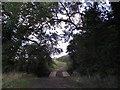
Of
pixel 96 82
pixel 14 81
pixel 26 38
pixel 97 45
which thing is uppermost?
pixel 26 38

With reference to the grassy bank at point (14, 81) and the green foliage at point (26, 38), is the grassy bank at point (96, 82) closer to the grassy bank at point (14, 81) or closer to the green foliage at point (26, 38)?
the grassy bank at point (14, 81)

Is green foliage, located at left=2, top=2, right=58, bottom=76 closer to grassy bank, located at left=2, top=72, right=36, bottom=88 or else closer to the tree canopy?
the tree canopy

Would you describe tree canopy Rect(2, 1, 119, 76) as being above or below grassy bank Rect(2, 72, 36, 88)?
above

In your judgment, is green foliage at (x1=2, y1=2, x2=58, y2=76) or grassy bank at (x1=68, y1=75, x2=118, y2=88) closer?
grassy bank at (x1=68, y1=75, x2=118, y2=88)

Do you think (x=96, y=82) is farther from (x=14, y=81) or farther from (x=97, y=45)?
(x=14, y=81)

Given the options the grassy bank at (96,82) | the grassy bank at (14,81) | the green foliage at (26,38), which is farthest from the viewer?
the green foliage at (26,38)

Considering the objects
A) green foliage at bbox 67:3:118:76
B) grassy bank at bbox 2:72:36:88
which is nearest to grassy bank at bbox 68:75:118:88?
green foliage at bbox 67:3:118:76

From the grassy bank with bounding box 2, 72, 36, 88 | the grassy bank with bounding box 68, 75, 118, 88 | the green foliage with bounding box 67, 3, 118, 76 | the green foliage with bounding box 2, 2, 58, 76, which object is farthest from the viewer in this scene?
the green foliage with bounding box 2, 2, 58, 76

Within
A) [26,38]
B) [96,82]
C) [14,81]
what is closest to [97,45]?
[96,82]

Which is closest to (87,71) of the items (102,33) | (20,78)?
(102,33)

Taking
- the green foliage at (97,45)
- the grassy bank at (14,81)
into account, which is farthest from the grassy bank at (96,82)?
the grassy bank at (14,81)

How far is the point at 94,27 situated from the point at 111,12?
825 millimetres

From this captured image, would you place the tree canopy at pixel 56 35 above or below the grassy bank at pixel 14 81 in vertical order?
above

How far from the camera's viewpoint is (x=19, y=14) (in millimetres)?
10125
